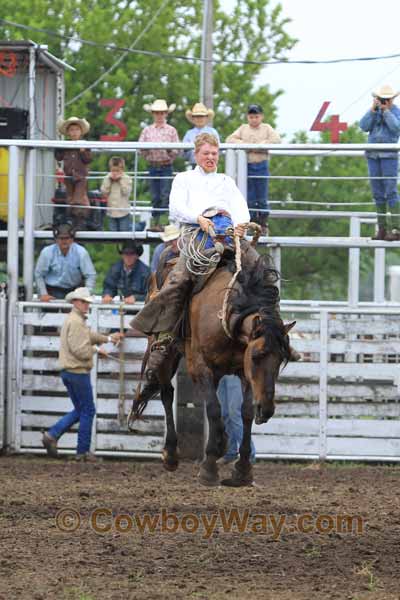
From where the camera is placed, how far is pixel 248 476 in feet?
31.2

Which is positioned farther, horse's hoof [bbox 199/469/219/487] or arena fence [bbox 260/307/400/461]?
arena fence [bbox 260/307/400/461]

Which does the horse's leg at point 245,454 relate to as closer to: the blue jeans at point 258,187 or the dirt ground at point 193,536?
the dirt ground at point 193,536

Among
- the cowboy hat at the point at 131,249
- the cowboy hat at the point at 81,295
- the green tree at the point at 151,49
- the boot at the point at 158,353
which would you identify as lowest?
the boot at the point at 158,353

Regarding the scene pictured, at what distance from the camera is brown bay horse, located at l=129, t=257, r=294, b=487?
8.80 metres

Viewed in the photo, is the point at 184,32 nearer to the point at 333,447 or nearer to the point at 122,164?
the point at 122,164

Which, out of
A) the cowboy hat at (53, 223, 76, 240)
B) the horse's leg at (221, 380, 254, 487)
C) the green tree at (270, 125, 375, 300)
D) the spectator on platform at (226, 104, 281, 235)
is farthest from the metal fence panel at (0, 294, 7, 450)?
the green tree at (270, 125, 375, 300)

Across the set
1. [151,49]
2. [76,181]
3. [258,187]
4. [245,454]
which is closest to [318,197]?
[151,49]

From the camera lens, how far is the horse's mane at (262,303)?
29.1 ft

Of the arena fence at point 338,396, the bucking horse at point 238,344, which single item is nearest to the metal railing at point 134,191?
the arena fence at point 338,396

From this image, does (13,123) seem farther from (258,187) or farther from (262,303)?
(262,303)

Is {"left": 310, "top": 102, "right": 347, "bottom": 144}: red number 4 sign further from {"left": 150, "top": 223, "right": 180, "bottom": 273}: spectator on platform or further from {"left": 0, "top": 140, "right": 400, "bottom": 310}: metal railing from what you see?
{"left": 150, "top": 223, "right": 180, "bottom": 273}: spectator on platform

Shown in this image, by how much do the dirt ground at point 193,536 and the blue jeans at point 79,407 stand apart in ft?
2.44

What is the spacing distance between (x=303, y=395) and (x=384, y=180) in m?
2.75

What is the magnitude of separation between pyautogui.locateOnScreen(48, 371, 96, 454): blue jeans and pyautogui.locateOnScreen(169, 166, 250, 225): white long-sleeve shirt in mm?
4842
